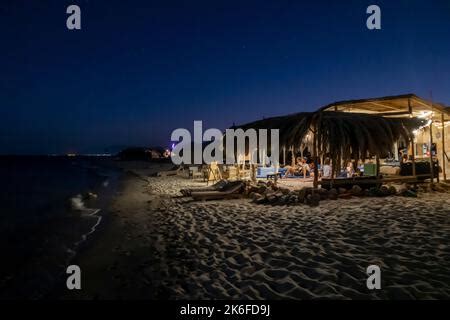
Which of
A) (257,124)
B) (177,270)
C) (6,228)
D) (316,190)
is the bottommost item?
(6,228)

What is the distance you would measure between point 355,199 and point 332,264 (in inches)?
214

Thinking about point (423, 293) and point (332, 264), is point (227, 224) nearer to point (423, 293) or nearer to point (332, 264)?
point (332, 264)

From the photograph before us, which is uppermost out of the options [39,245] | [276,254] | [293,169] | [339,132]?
[339,132]

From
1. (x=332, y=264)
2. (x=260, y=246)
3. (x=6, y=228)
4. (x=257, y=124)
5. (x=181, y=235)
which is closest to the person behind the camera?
(x=332, y=264)

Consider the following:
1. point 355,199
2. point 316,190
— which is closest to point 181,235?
point 316,190

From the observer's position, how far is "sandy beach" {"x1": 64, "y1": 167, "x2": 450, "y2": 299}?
3.37 meters

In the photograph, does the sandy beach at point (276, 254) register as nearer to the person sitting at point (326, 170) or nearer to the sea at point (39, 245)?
the sea at point (39, 245)

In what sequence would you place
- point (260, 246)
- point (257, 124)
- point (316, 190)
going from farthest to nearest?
point (316, 190), point (257, 124), point (260, 246)

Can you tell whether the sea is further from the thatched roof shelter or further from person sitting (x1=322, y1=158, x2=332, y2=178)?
person sitting (x1=322, y1=158, x2=332, y2=178)

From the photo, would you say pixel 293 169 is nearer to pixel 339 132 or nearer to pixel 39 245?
pixel 339 132

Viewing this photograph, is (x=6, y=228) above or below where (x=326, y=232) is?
below

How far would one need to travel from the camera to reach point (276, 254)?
14.5 ft

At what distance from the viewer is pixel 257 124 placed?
326 inches

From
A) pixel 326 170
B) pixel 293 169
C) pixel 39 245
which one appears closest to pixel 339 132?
pixel 326 170
